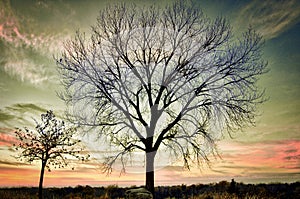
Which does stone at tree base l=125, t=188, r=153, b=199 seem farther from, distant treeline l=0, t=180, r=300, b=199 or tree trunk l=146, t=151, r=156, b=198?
distant treeline l=0, t=180, r=300, b=199

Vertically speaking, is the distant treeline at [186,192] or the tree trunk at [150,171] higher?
the tree trunk at [150,171]

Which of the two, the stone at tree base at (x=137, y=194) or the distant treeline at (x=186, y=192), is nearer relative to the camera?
the stone at tree base at (x=137, y=194)

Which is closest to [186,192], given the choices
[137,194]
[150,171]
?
[150,171]

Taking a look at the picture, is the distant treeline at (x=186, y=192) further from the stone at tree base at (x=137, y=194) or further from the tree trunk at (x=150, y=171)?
the stone at tree base at (x=137, y=194)

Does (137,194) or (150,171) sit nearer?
(137,194)

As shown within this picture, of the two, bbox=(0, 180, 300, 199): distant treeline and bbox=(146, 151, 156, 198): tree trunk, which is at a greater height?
bbox=(146, 151, 156, 198): tree trunk

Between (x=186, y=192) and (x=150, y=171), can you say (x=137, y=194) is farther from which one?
Result: (x=186, y=192)

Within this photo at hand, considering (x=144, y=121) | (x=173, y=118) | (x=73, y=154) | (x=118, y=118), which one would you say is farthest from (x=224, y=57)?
(x=73, y=154)

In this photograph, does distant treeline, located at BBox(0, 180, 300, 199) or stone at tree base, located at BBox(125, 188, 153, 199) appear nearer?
stone at tree base, located at BBox(125, 188, 153, 199)

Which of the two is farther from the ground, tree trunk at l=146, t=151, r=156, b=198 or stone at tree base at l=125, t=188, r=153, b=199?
tree trunk at l=146, t=151, r=156, b=198

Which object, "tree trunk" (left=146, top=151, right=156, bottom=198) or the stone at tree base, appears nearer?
the stone at tree base

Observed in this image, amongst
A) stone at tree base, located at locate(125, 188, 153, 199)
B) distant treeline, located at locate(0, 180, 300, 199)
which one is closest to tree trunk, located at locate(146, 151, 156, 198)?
distant treeline, located at locate(0, 180, 300, 199)

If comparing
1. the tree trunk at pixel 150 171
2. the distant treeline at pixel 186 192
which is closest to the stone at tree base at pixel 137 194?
the tree trunk at pixel 150 171

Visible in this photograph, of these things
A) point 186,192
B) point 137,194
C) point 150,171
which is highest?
point 150,171
